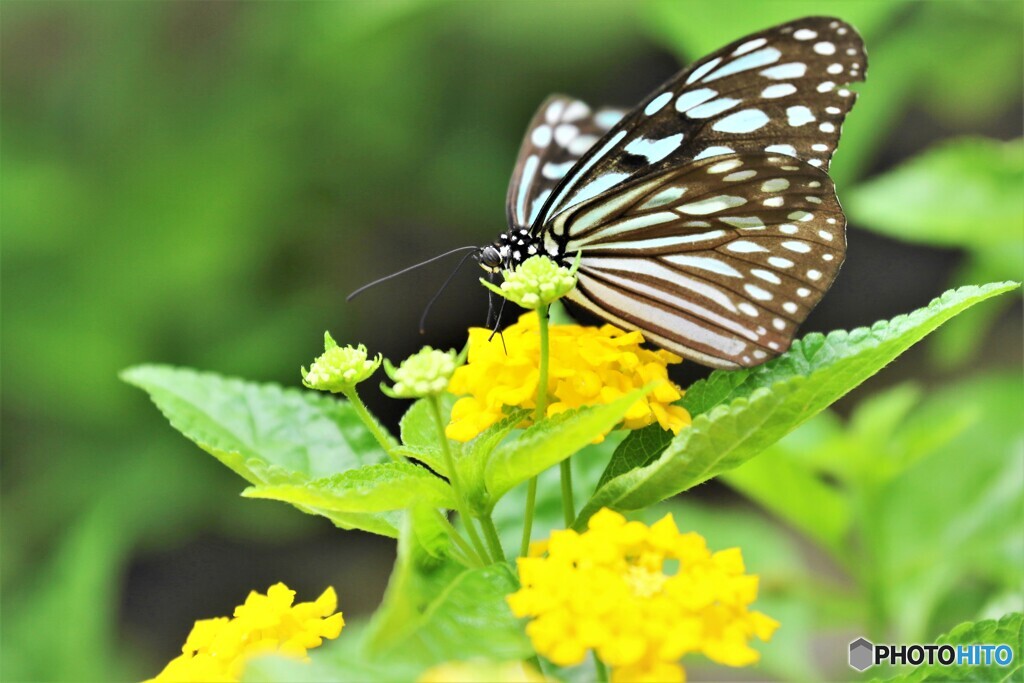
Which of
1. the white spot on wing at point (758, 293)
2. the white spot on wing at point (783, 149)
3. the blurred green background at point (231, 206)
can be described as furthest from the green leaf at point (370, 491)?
the blurred green background at point (231, 206)

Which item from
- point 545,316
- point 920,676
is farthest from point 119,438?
point 920,676

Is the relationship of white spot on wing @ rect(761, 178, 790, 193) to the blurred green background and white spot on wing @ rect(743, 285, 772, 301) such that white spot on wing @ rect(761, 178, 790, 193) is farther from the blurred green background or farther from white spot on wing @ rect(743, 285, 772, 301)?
the blurred green background

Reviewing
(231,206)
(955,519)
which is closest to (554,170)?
(955,519)

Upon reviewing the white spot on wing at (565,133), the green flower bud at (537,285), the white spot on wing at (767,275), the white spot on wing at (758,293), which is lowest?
the green flower bud at (537,285)

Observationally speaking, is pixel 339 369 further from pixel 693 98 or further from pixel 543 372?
pixel 693 98

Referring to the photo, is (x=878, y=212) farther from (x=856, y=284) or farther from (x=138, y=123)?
(x=138, y=123)

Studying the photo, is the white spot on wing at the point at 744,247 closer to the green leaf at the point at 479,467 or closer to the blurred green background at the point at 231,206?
the green leaf at the point at 479,467
